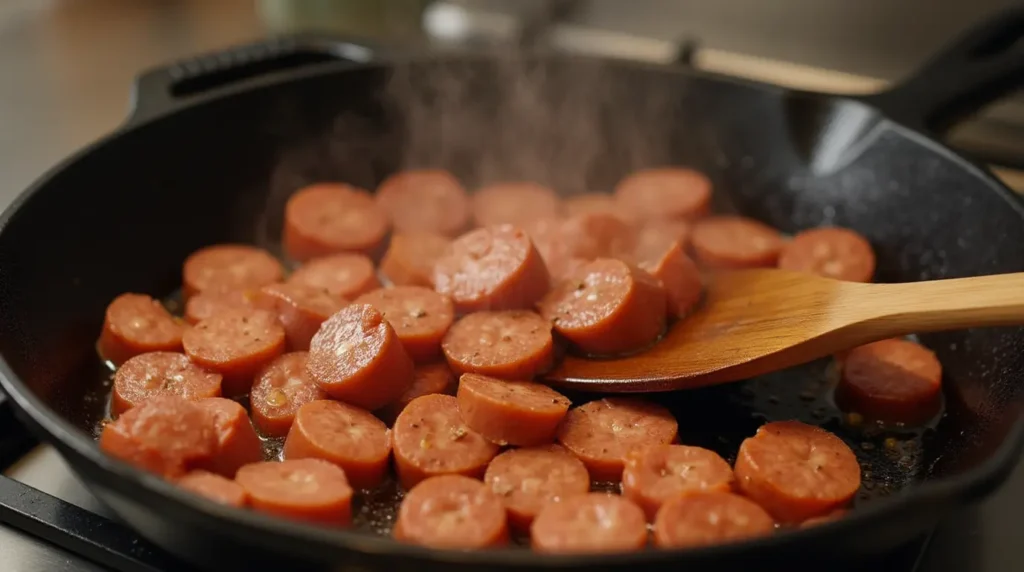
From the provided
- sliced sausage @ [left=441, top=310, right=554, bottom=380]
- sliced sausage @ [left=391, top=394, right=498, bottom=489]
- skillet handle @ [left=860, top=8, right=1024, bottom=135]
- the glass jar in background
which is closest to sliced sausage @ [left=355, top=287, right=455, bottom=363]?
sliced sausage @ [left=441, top=310, right=554, bottom=380]

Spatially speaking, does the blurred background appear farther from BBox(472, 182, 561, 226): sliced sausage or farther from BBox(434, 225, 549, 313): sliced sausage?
BBox(434, 225, 549, 313): sliced sausage

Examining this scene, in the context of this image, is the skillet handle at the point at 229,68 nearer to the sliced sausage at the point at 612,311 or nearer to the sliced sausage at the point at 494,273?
the sliced sausage at the point at 494,273

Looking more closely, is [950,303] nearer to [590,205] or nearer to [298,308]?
[590,205]

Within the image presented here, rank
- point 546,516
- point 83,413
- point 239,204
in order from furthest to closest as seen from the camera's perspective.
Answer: point 239,204, point 83,413, point 546,516

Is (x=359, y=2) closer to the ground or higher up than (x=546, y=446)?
higher up

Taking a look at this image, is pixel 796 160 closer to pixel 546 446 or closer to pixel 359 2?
pixel 546 446

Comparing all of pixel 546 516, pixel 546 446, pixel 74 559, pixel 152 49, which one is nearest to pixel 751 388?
pixel 546 446
